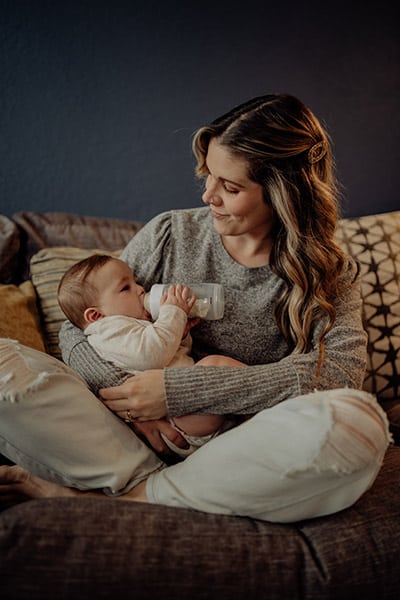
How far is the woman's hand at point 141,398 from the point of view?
1173 mm

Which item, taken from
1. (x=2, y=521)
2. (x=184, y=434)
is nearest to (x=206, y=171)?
(x=184, y=434)

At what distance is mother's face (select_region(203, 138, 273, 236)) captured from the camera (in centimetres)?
132

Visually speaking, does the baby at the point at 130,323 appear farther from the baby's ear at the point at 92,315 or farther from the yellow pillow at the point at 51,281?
the yellow pillow at the point at 51,281

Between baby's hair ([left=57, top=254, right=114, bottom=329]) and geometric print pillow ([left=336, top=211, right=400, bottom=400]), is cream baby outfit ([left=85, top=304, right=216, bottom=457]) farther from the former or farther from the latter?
geometric print pillow ([left=336, top=211, right=400, bottom=400])

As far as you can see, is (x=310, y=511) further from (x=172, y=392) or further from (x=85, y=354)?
(x=85, y=354)

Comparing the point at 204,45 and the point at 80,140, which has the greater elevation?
the point at 204,45

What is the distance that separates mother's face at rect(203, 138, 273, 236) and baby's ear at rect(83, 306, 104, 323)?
0.36m

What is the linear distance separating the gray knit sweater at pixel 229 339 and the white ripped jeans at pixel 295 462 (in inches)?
6.2

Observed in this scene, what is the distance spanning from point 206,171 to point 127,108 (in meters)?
0.75

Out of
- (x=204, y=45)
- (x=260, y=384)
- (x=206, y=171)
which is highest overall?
(x=204, y=45)

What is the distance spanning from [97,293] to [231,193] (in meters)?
0.40

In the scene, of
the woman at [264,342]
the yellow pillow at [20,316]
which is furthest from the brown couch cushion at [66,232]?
the woman at [264,342]

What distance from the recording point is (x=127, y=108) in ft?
6.73

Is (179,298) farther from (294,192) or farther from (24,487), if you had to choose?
(24,487)
